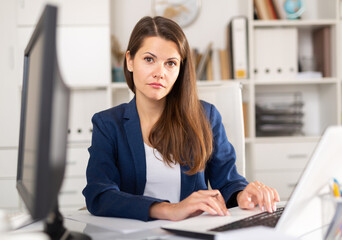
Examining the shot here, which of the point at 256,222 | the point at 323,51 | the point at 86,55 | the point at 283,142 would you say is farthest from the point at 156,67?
the point at 323,51

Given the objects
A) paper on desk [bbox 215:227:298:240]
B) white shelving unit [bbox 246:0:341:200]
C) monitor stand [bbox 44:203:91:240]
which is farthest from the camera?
white shelving unit [bbox 246:0:341:200]

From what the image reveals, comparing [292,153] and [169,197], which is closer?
[169,197]

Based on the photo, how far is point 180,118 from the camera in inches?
59.4

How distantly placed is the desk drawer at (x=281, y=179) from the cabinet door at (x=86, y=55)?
1.34 meters

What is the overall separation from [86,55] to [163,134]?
173cm

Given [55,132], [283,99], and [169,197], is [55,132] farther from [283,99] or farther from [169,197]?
[283,99]

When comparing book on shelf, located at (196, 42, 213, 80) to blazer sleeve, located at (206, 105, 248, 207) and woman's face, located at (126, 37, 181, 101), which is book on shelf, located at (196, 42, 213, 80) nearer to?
blazer sleeve, located at (206, 105, 248, 207)

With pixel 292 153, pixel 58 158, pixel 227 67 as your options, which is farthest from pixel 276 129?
pixel 58 158

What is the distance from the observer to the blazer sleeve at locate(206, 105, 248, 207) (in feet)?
4.62

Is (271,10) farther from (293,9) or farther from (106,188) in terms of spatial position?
(106,188)

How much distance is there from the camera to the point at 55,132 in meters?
0.66

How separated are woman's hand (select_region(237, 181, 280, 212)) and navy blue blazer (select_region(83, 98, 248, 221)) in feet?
0.45

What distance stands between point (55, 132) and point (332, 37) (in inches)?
113

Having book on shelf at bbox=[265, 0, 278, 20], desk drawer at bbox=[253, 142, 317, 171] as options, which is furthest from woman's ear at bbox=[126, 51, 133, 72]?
book on shelf at bbox=[265, 0, 278, 20]
